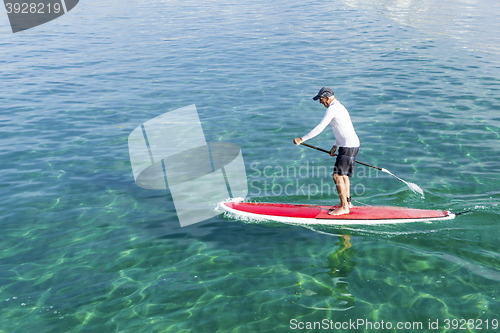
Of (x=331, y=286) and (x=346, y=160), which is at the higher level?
(x=346, y=160)

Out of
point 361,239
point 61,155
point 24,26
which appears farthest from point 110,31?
point 361,239

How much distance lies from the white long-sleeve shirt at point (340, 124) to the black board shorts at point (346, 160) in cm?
10

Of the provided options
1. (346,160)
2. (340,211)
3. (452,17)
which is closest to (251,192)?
(340,211)

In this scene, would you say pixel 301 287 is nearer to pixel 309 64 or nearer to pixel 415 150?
pixel 415 150

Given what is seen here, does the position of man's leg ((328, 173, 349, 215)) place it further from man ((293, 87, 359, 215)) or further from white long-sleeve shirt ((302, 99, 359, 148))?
white long-sleeve shirt ((302, 99, 359, 148))

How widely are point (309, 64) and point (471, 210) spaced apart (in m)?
13.6

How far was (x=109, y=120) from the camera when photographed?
14430 mm

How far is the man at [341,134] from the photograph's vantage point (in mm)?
7785

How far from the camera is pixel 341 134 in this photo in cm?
793

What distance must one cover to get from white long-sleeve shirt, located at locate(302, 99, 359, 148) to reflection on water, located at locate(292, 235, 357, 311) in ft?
6.76

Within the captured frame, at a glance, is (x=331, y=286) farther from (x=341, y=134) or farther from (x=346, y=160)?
(x=341, y=134)

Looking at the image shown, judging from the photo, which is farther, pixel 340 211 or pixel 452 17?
pixel 452 17

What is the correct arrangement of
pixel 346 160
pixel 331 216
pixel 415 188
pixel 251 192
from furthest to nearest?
pixel 251 192 < pixel 415 188 < pixel 331 216 < pixel 346 160

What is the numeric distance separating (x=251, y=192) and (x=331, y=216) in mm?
2345
